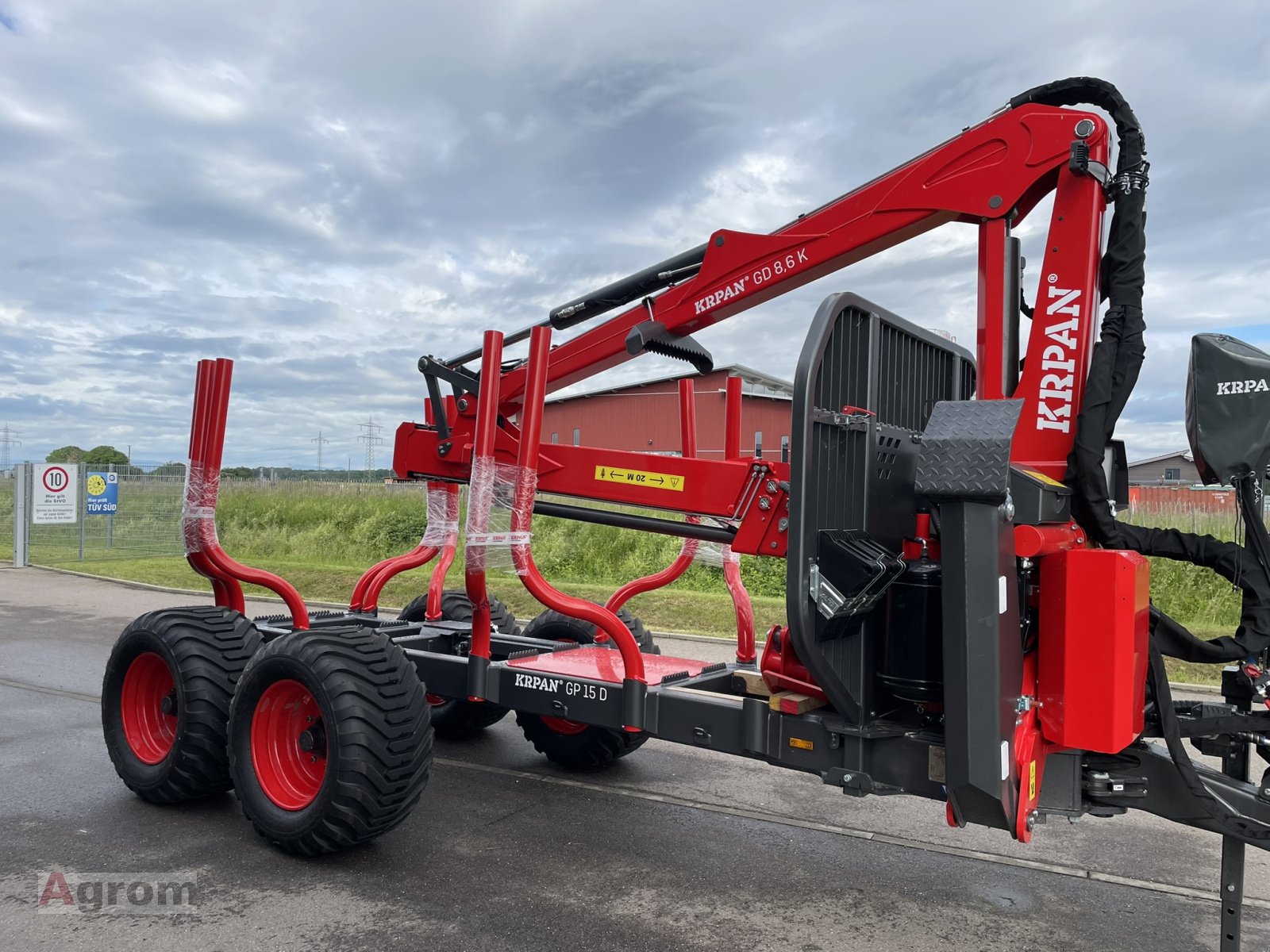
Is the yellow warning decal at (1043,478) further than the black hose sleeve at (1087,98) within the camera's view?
No

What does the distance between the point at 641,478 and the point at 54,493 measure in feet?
58.5

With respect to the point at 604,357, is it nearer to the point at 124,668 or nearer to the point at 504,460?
the point at 504,460

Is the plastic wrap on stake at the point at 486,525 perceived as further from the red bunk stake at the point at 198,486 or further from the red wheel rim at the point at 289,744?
the red bunk stake at the point at 198,486

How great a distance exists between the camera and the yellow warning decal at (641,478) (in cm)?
517

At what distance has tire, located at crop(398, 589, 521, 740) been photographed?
7.11 meters

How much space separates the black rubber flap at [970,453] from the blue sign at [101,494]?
19831 millimetres

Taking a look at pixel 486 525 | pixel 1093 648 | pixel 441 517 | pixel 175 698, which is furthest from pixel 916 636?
A: pixel 175 698

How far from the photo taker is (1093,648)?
11.9ft

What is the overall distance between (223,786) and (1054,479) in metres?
4.41

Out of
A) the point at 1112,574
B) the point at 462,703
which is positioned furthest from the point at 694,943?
the point at 462,703

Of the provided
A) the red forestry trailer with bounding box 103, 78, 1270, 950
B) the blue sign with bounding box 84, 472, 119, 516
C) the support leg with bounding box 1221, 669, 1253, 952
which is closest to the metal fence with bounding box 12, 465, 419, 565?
the blue sign with bounding box 84, 472, 119, 516

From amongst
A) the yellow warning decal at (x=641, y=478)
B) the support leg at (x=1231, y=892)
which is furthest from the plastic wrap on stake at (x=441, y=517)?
the support leg at (x=1231, y=892)

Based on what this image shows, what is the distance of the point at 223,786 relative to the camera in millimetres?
5574

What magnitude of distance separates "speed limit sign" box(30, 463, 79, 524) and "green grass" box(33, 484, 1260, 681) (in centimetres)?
88
